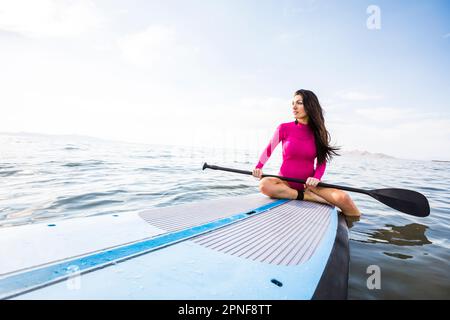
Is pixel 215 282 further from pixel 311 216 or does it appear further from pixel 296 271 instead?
pixel 311 216

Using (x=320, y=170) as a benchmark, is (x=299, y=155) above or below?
above

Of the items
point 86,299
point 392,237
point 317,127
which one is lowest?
point 392,237

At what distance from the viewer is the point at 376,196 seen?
332 cm

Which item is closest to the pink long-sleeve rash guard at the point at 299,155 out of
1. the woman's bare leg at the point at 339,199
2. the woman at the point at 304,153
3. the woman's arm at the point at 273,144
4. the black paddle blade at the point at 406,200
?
the woman at the point at 304,153

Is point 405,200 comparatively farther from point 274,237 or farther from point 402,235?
point 274,237

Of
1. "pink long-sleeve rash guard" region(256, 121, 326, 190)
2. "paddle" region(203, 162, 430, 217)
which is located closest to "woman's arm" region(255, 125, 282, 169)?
"pink long-sleeve rash guard" region(256, 121, 326, 190)

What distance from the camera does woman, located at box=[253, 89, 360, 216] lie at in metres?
3.70

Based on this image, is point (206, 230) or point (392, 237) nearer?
point (206, 230)

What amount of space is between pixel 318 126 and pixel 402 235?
1.85 m

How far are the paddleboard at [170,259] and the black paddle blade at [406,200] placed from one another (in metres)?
1.49

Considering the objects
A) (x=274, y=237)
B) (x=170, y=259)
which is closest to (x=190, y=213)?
(x=274, y=237)

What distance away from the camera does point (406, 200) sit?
10.2 ft
